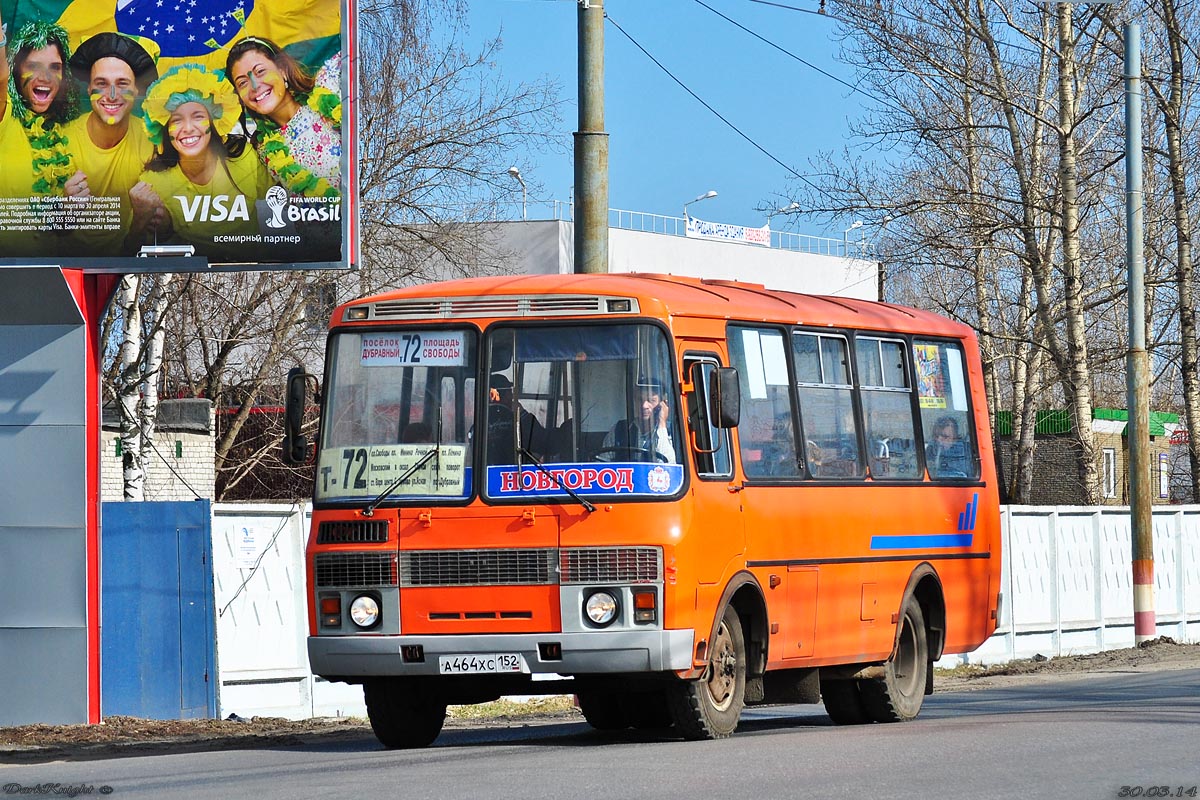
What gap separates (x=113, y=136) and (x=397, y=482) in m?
5.54

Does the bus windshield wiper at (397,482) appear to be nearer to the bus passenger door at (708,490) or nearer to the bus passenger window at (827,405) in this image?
the bus passenger door at (708,490)

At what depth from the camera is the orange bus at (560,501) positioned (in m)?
11.2

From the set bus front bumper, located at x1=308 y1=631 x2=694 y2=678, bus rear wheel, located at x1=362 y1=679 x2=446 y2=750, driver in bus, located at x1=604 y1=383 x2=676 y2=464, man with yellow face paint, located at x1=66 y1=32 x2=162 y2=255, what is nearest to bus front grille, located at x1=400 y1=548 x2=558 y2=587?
bus front bumper, located at x1=308 y1=631 x2=694 y2=678

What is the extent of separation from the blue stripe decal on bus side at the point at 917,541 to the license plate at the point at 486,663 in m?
3.65

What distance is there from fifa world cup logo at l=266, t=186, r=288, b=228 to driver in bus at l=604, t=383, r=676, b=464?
5154 mm

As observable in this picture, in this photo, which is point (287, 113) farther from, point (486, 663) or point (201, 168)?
point (486, 663)

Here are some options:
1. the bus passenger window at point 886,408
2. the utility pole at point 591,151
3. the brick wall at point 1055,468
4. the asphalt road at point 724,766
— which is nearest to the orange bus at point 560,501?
the asphalt road at point 724,766

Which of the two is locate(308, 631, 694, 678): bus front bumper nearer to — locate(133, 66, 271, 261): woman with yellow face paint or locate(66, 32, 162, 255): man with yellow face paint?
locate(133, 66, 271, 261): woman with yellow face paint

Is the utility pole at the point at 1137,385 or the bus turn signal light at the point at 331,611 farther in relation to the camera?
the utility pole at the point at 1137,385

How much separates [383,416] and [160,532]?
4.81m

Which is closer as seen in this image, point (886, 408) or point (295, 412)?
point (295, 412)

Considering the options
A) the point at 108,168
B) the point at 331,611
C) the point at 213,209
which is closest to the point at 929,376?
the point at 331,611

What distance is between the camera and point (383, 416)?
1165 centimetres

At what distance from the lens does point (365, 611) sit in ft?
37.5
